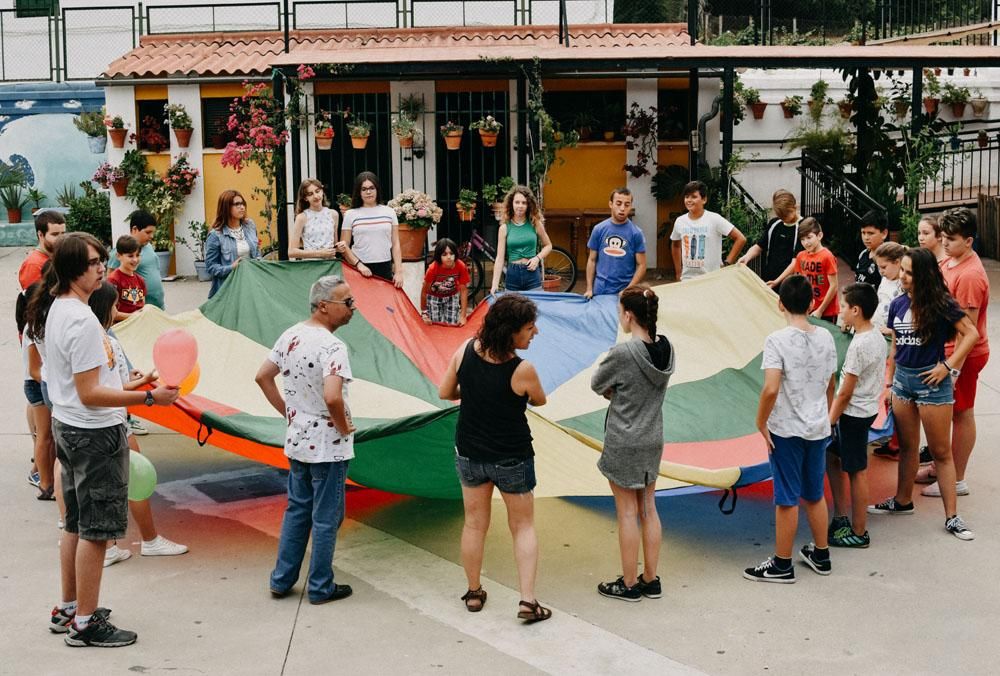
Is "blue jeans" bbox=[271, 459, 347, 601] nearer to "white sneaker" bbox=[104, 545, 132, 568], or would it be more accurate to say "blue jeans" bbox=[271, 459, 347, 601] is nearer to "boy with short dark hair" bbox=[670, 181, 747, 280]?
"white sneaker" bbox=[104, 545, 132, 568]

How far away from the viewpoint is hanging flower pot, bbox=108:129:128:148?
1616 centimetres

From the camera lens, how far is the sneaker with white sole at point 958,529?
6.57 metres

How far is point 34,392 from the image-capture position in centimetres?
707

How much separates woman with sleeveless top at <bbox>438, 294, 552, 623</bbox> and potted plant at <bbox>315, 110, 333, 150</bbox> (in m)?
9.56

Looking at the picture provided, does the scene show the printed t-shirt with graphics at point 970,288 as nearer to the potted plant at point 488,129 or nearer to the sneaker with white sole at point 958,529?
the sneaker with white sole at point 958,529

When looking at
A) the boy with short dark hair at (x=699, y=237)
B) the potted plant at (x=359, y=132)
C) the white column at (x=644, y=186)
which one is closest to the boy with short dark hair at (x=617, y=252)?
the boy with short dark hair at (x=699, y=237)

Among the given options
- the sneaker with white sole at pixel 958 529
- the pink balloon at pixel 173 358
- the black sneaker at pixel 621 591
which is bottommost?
the black sneaker at pixel 621 591

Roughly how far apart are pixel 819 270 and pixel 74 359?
5103 millimetres

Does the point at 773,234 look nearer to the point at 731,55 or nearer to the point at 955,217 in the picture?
the point at 955,217

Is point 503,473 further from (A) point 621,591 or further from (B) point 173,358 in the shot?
(B) point 173,358

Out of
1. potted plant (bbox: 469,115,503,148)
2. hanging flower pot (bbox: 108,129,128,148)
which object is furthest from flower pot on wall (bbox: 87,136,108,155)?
potted plant (bbox: 469,115,503,148)

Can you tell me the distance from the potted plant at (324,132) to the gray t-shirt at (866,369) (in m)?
9.48

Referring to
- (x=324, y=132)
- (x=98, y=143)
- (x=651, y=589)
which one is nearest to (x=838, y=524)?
(x=651, y=589)

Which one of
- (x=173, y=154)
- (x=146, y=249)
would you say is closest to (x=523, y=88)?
(x=173, y=154)
